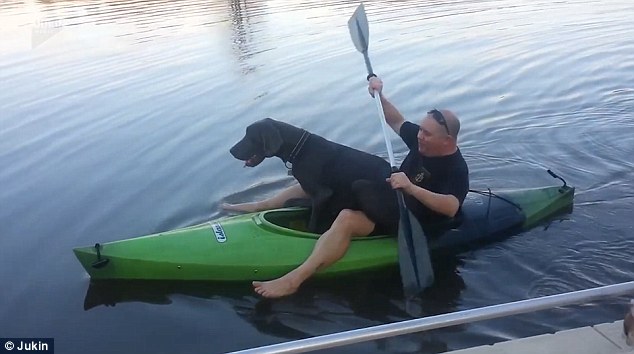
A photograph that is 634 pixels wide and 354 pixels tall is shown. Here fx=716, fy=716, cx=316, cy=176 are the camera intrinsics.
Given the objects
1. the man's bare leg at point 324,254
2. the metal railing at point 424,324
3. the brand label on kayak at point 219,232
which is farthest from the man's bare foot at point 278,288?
the metal railing at point 424,324

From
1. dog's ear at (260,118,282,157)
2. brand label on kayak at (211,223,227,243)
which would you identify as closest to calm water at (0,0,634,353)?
brand label on kayak at (211,223,227,243)

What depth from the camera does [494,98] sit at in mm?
9484

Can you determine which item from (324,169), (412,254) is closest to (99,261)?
(324,169)

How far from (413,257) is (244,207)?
1.79 meters

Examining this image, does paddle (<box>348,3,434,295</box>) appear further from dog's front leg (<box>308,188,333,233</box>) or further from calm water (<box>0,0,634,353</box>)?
dog's front leg (<box>308,188,333,233</box>)

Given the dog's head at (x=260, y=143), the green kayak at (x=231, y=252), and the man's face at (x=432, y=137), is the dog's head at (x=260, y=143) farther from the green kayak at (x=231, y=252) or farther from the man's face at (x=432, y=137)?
the man's face at (x=432, y=137)

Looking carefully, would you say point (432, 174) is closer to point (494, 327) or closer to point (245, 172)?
point (494, 327)

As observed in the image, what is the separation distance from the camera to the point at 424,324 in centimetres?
254

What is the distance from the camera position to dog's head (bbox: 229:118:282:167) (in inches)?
203

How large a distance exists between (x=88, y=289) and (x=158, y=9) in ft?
58.0

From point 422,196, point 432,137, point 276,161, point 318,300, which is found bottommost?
point 318,300

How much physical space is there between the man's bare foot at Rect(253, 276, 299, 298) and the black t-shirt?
99 cm

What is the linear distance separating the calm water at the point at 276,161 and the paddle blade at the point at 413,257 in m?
0.12

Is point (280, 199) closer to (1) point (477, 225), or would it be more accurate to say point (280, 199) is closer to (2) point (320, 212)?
(2) point (320, 212)
